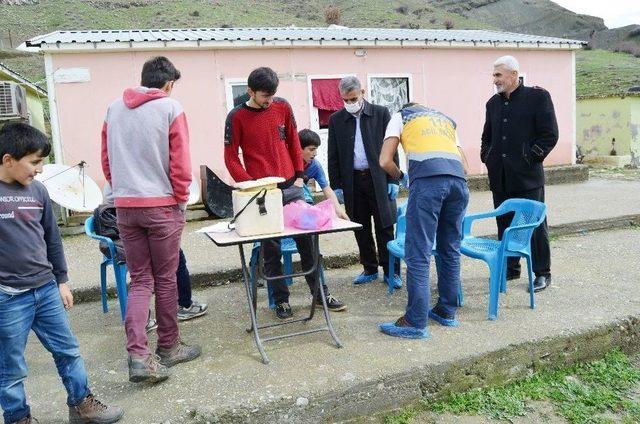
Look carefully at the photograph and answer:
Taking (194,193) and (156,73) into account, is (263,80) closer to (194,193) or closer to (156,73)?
(156,73)

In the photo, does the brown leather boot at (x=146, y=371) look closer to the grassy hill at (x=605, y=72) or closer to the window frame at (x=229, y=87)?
the window frame at (x=229, y=87)

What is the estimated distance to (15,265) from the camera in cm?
259

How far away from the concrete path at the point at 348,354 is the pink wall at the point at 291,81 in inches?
191

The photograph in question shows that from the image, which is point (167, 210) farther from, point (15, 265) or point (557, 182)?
point (557, 182)

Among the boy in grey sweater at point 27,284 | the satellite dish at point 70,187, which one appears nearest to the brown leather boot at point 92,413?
the boy in grey sweater at point 27,284

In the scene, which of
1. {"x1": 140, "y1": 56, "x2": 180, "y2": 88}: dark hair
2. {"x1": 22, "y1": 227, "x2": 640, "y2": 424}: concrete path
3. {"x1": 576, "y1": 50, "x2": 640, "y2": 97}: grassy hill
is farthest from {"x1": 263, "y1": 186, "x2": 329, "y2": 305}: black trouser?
{"x1": 576, "y1": 50, "x2": 640, "y2": 97}: grassy hill

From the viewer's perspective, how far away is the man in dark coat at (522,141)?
455cm

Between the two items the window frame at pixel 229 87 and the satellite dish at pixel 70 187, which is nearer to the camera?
the satellite dish at pixel 70 187

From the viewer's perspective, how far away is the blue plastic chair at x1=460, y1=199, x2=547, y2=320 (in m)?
4.02

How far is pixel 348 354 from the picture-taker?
3.50m

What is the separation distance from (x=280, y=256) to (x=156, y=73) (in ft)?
5.51

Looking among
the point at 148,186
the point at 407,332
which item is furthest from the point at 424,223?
the point at 148,186

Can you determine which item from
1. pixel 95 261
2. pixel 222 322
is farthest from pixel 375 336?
pixel 95 261

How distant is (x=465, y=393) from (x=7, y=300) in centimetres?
272
